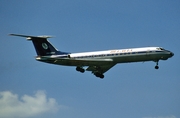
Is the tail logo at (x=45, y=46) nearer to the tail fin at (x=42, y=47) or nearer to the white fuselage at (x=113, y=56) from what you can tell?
the tail fin at (x=42, y=47)

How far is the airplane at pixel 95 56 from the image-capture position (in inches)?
2067

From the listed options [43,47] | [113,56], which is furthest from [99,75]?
[43,47]

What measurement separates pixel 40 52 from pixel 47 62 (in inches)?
94.7

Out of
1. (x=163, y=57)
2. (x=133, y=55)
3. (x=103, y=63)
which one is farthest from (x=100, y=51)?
(x=163, y=57)

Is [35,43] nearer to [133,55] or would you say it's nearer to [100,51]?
[100,51]

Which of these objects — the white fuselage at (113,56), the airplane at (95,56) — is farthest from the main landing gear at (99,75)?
the white fuselage at (113,56)

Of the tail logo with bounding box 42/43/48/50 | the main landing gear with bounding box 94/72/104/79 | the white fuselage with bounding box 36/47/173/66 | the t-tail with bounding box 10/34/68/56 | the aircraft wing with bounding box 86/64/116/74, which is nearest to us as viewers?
the white fuselage with bounding box 36/47/173/66

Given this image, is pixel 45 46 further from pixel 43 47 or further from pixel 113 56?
pixel 113 56

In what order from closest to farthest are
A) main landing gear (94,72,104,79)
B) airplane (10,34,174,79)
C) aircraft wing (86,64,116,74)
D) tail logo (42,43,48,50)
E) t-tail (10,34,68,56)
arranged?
airplane (10,34,174,79) → aircraft wing (86,64,116,74) → t-tail (10,34,68,56) → tail logo (42,43,48,50) → main landing gear (94,72,104,79)

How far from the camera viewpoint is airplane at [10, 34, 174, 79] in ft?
172

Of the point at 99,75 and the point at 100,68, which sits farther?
the point at 99,75

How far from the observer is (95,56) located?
178 ft

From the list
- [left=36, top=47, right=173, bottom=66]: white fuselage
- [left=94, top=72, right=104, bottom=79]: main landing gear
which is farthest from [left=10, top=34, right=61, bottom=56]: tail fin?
[left=94, top=72, right=104, bottom=79]: main landing gear

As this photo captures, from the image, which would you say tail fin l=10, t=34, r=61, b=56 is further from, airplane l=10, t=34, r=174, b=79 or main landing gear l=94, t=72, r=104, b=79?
main landing gear l=94, t=72, r=104, b=79
